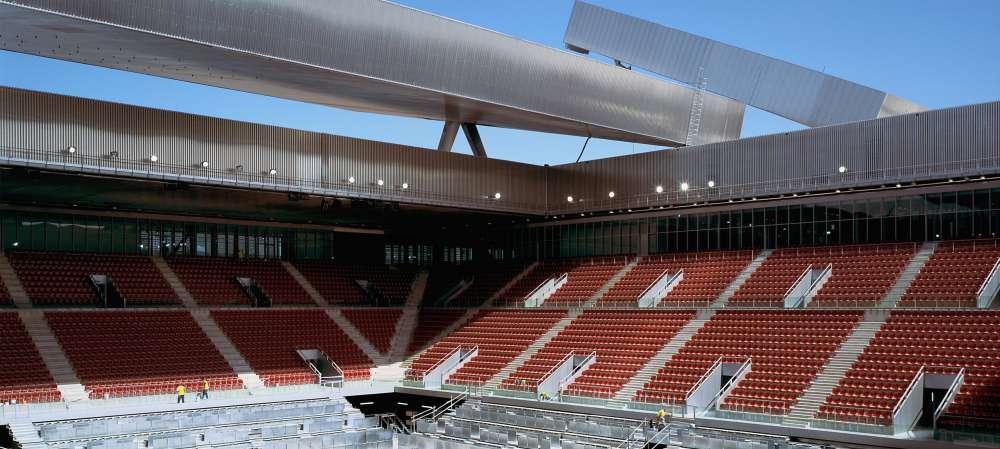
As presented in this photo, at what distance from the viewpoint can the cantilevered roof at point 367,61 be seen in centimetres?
2862

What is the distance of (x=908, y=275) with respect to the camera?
33438 millimetres

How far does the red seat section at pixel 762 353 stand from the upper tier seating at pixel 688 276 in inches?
90.5

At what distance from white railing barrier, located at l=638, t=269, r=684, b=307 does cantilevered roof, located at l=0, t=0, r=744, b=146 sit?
6060 mm

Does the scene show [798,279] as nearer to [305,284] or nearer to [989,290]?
[989,290]

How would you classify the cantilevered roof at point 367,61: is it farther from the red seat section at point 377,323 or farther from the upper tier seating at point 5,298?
the upper tier seating at point 5,298

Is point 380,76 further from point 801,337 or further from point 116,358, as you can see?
point 801,337

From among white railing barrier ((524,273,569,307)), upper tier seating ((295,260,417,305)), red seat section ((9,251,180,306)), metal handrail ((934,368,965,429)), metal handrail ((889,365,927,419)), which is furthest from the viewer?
upper tier seating ((295,260,417,305))

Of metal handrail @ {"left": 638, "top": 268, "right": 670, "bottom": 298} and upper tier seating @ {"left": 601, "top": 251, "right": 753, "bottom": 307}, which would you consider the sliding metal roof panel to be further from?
metal handrail @ {"left": 638, "top": 268, "right": 670, "bottom": 298}

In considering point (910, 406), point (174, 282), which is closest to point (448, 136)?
point (174, 282)

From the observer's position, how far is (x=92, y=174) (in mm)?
32594

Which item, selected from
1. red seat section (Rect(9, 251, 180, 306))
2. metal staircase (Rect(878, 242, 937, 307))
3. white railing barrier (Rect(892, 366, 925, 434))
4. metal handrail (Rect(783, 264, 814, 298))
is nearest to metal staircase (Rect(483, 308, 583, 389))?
metal handrail (Rect(783, 264, 814, 298))

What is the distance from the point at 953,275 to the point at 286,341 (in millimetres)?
24856

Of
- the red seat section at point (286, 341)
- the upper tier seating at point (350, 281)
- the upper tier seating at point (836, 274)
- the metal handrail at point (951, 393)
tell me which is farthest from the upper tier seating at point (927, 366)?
the upper tier seating at point (350, 281)

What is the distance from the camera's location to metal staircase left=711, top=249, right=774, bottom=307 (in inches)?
1449
